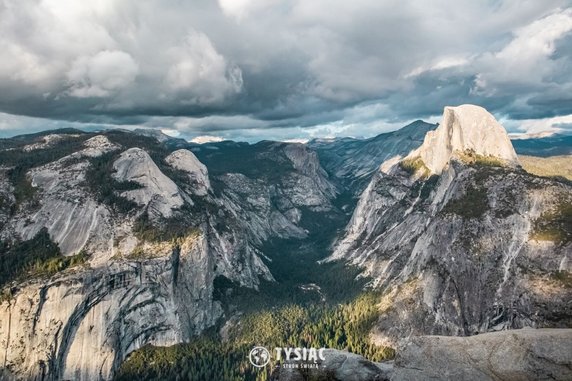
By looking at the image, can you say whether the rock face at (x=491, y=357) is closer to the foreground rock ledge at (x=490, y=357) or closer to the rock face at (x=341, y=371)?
the foreground rock ledge at (x=490, y=357)

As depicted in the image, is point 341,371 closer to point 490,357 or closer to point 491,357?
point 490,357

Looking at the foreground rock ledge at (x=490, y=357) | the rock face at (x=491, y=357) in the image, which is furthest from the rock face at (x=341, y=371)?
the rock face at (x=491, y=357)

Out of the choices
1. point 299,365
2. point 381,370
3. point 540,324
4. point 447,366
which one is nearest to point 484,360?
point 447,366

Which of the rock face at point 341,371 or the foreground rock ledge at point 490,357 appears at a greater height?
the foreground rock ledge at point 490,357

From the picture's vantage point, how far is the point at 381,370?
60.2 meters

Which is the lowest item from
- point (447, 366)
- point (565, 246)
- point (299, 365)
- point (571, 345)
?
point (565, 246)

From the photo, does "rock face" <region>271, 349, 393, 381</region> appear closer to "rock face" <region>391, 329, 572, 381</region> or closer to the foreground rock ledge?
the foreground rock ledge

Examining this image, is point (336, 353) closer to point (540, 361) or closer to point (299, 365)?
point (299, 365)

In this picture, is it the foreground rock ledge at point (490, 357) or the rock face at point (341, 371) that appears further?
the rock face at point (341, 371)

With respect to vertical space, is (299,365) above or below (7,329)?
above

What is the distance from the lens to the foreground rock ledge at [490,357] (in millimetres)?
46469

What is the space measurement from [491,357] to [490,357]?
0.36 ft

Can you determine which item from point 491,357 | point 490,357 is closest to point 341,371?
point 490,357

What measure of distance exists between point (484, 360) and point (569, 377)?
8.28 meters
